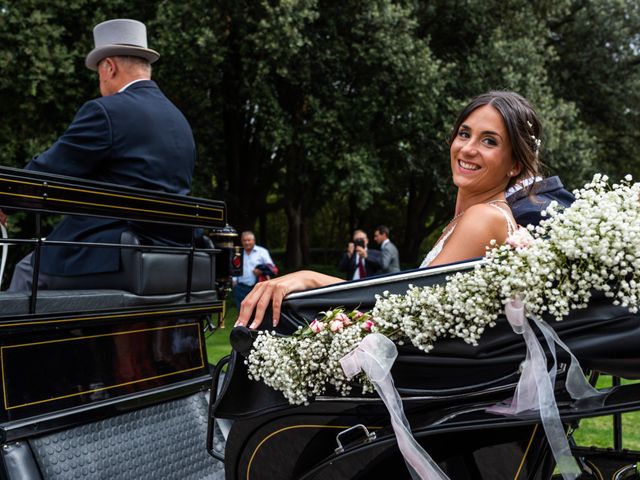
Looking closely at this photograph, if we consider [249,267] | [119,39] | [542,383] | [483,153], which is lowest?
[249,267]

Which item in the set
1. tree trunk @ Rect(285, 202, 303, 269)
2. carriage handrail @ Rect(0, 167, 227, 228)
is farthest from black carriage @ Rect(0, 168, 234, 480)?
tree trunk @ Rect(285, 202, 303, 269)

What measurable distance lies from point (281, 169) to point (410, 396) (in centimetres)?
1701

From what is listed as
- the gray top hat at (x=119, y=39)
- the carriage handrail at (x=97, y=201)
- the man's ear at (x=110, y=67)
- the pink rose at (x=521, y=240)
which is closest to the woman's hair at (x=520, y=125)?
the pink rose at (x=521, y=240)

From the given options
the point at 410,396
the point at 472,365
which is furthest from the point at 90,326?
the point at 472,365

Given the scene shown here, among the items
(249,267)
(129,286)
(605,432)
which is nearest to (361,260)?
(249,267)

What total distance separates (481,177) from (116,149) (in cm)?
184

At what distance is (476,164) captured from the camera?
7.71ft

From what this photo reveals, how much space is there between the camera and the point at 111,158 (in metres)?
3.35

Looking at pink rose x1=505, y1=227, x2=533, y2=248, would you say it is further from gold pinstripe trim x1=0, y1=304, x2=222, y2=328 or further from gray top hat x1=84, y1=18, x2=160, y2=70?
gray top hat x1=84, y1=18, x2=160, y2=70

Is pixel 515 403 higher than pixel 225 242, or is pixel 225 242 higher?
pixel 225 242

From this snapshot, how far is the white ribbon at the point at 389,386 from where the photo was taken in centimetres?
178

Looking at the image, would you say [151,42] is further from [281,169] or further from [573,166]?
[573,166]

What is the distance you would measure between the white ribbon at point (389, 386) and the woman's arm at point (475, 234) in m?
0.39

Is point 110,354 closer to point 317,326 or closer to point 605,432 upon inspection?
point 317,326
